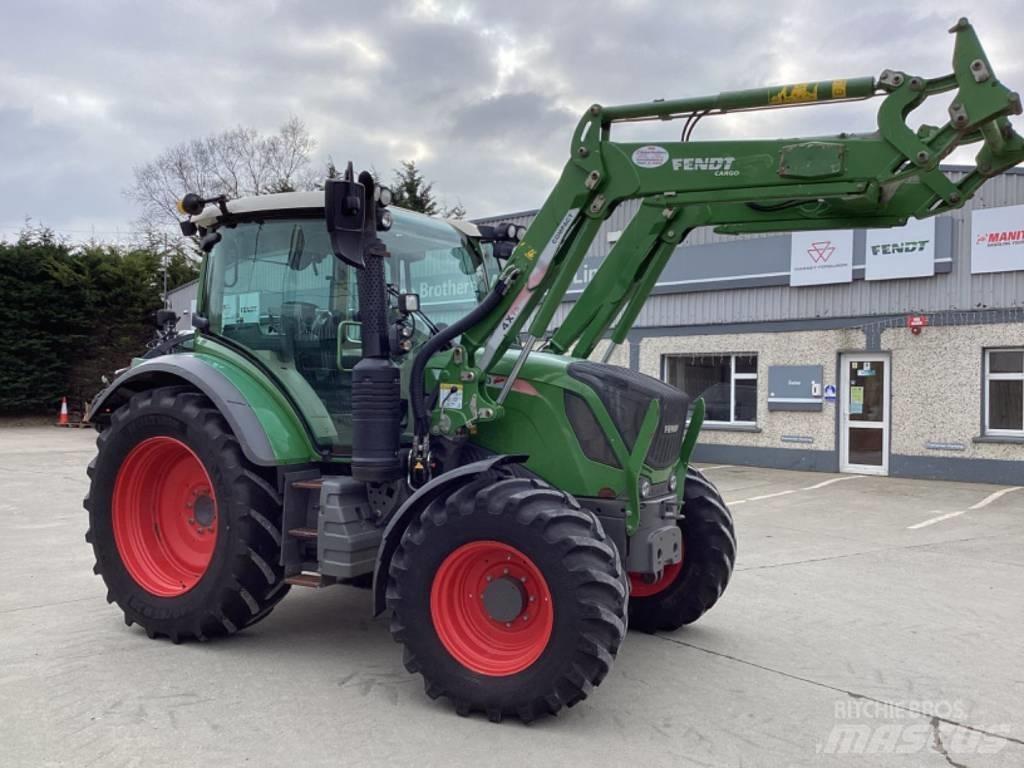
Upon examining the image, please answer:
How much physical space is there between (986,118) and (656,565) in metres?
2.39

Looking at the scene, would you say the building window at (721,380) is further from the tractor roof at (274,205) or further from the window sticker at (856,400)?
the tractor roof at (274,205)

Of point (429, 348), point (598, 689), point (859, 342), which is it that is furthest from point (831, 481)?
point (429, 348)

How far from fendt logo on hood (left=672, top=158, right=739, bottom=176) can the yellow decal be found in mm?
330

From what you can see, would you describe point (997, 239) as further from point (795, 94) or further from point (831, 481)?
point (795, 94)

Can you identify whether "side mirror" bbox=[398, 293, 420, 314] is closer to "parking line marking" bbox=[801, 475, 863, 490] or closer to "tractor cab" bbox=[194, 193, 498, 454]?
"tractor cab" bbox=[194, 193, 498, 454]

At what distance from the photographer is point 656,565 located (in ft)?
13.9

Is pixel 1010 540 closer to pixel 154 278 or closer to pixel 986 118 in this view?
pixel 986 118

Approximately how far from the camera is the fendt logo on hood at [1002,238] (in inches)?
502

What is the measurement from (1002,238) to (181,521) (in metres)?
12.2

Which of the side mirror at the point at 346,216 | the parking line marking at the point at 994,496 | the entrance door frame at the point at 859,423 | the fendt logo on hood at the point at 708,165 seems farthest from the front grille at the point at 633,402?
the entrance door frame at the point at 859,423

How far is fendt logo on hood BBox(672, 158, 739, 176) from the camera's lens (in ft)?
13.2

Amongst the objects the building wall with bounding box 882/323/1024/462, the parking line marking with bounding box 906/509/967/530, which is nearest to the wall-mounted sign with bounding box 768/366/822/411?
the building wall with bounding box 882/323/1024/462

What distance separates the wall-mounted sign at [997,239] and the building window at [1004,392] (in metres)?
1.27

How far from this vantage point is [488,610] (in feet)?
13.0
